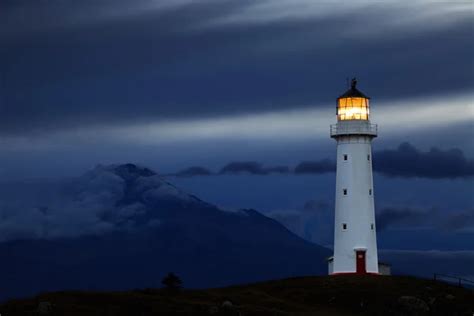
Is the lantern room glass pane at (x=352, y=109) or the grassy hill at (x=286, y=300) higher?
the lantern room glass pane at (x=352, y=109)

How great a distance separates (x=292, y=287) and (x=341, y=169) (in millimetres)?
14770

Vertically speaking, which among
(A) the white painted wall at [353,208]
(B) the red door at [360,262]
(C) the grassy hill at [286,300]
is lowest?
(C) the grassy hill at [286,300]

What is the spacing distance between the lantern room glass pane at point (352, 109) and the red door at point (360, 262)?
1355 centimetres

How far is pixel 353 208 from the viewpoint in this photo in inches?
4626

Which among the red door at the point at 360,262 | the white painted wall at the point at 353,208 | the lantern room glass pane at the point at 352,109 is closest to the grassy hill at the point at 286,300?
the red door at the point at 360,262

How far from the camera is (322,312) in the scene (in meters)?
99.5

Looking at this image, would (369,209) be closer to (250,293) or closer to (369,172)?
(369,172)

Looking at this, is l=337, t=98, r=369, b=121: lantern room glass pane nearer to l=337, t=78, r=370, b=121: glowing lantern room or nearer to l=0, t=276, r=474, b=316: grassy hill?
l=337, t=78, r=370, b=121: glowing lantern room

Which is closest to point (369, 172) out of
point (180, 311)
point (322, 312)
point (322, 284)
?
point (322, 284)

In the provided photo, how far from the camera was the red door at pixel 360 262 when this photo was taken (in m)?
118

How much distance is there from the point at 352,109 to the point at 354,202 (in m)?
9.79

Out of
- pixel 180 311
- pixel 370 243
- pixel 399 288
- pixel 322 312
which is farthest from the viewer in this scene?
pixel 370 243

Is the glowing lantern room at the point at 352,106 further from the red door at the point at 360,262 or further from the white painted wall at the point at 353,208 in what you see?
the red door at the point at 360,262

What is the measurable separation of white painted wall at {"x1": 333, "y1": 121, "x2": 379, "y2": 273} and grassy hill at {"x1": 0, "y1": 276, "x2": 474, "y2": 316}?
195 inches
